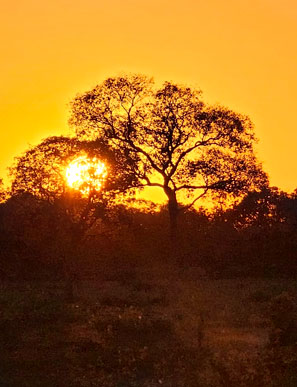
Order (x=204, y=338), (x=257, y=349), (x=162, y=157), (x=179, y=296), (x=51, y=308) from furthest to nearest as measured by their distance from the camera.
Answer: (x=162, y=157) → (x=179, y=296) → (x=51, y=308) → (x=204, y=338) → (x=257, y=349)

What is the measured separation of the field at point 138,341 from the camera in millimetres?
17734

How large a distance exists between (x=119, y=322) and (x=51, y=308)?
3.66 metres

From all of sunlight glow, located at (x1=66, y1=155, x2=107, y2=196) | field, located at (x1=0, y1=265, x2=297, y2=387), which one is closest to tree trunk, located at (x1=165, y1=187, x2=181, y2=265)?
sunlight glow, located at (x1=66, y1=155, x2=107, y2=196)

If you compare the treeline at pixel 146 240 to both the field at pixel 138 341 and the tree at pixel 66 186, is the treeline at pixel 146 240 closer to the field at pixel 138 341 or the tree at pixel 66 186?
the tree at pixel 66 186

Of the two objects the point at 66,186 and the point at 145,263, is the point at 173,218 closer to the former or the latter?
the point at 145,263

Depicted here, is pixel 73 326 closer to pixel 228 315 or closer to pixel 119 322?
pixel 119 322

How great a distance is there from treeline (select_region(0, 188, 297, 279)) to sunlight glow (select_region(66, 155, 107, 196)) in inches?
89.2

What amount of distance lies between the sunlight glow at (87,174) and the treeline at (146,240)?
2.27 metres

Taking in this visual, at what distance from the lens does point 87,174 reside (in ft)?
116

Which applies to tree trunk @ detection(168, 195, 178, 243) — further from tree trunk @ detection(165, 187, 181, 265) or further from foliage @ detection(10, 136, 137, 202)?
foliage @ detection(10, 136, 137, 202)

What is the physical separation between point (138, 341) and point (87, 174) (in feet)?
48.9

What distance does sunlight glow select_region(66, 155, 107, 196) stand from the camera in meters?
35.3

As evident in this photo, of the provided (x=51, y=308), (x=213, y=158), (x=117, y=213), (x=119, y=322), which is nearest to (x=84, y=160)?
(x=117, y=213)

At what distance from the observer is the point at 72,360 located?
1941 centimetres
